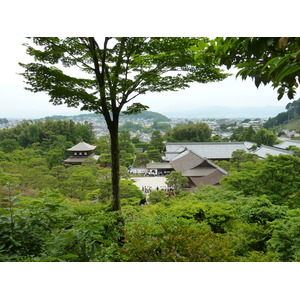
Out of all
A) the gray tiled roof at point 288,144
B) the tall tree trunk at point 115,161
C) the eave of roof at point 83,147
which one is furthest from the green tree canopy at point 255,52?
the eave of roof at point 83,147

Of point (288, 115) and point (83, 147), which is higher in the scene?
point (288, 115)

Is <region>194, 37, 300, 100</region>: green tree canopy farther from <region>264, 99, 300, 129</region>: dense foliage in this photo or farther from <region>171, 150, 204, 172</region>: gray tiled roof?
<region>171, 150, 204, 172</region>: gray tiled roof

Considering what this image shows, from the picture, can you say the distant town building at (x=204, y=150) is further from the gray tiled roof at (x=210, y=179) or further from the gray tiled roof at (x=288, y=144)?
the gray tiled roof at (x=288, y=144)

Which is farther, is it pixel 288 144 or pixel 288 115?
pixel 288 144

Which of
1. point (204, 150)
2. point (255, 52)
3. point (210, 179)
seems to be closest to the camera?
point (255, 52)

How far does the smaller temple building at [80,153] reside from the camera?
8444 mm

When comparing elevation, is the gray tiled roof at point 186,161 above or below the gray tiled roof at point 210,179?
above

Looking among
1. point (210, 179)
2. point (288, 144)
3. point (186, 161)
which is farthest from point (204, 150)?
point (288, 144)

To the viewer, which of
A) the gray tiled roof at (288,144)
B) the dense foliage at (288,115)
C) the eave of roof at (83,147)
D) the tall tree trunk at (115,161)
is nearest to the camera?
the tall tree trunk at (115,161)

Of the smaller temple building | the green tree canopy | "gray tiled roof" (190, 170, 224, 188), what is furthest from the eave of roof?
the green tree canopy

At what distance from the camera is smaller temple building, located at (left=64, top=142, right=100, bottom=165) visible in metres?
8.44

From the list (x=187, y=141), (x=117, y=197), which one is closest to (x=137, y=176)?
(x=187, y=141)

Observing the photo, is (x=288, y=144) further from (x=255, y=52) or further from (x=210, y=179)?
(x=255, y=52)

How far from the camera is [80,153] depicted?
8711 millimetres
